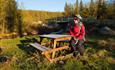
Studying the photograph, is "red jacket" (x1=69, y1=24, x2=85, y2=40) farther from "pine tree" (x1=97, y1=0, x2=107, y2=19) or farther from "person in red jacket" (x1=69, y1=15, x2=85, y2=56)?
"pine tree" (x1=97, y1=0, x2=107, y2=19)

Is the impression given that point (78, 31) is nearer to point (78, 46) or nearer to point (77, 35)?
point (77, 35)

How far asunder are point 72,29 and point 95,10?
4856 cm

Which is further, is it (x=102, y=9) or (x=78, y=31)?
(x=102, y=9)

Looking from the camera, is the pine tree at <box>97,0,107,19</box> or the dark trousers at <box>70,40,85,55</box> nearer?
the dark trousers at <box>70,40,85,55</box>

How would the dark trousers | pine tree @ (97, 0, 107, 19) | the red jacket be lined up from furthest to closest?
1. pine tree @ (97, 0, 107, 19)
2. the red jacket
3. the dark trousers

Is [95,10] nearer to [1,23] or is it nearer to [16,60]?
[1,23]

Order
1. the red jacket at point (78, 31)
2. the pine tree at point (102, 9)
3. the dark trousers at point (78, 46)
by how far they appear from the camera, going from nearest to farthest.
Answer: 1. the dark trousers at point (78, 46)
2. the red jacket at point (78, 31)
3. the pine tree at point (102, 9)

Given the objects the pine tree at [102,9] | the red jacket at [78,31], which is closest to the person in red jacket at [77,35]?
the red jacket at [78,31]

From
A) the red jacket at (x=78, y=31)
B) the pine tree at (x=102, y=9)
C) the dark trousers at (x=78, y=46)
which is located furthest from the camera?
the pine tree at (x=102, y=9)

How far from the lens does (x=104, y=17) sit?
53.4 meters

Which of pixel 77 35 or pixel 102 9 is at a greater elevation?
pixel 77 35

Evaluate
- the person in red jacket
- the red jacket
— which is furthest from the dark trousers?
the red jacket

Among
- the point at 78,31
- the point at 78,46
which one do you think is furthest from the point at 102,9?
the point at 78,46

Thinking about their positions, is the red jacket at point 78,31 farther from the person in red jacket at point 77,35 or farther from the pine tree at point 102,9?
the pine tree at point 102,9
